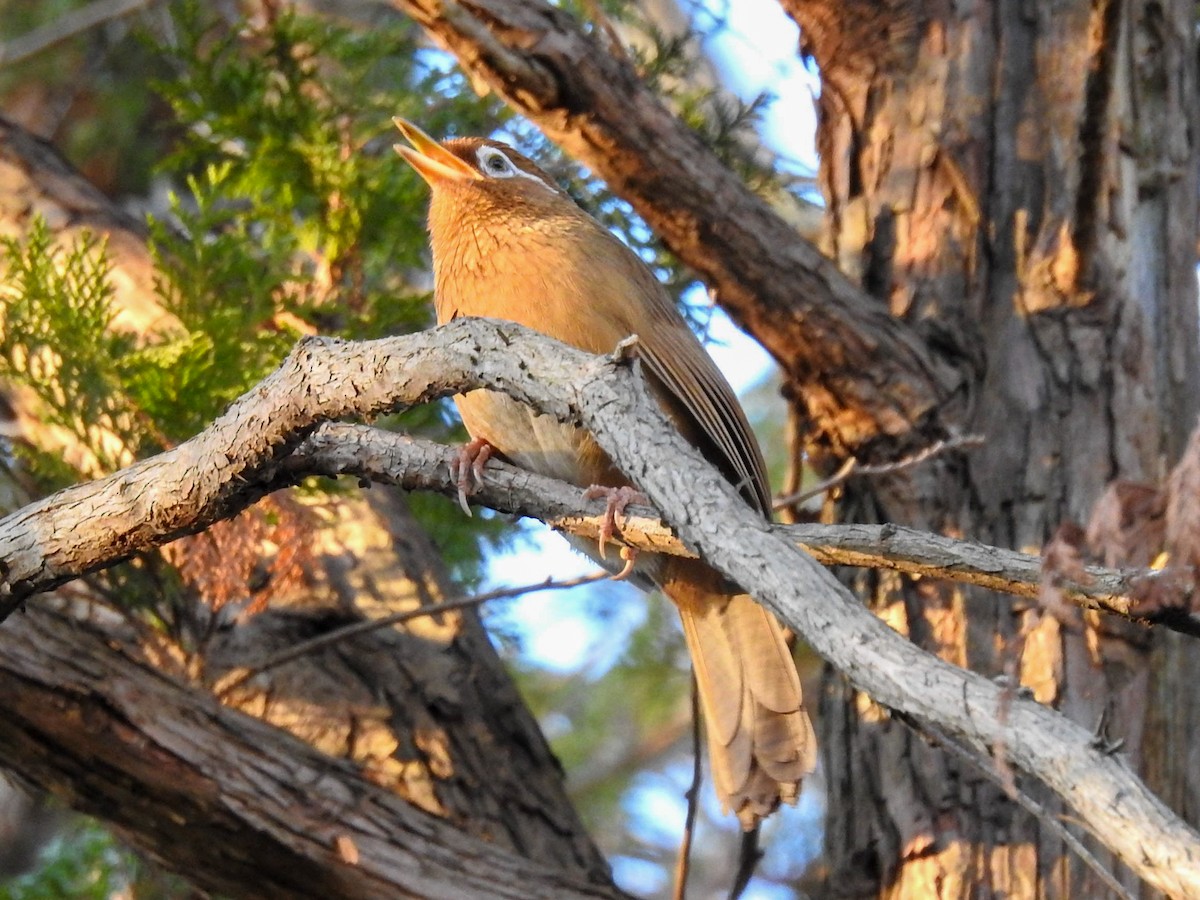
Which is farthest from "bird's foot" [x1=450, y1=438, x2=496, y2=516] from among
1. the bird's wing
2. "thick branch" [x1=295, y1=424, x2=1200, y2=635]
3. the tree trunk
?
the tree trunk

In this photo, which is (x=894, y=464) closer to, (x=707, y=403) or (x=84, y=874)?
(x=707, y=403)

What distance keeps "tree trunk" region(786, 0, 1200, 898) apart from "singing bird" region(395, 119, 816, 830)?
1.48 ft

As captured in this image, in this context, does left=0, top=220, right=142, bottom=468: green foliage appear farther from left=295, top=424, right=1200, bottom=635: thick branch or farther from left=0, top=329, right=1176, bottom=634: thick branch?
left=295, top=424, right=1200, bottom=635: thick branch

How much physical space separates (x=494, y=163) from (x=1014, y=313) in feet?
5.42

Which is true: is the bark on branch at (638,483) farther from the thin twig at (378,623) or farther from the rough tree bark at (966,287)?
the rough tree bark at (966,287)

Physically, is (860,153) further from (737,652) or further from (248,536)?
(248,536)

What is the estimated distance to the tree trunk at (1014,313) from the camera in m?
3.84

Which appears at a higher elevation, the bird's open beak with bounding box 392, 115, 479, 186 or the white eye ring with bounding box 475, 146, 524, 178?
the white eye ring with bounding box 475, 146, 524, 178

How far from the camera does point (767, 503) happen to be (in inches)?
153

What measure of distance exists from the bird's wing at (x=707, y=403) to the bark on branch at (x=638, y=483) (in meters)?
1.24

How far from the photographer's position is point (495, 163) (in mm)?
4562

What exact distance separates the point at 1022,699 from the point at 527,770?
2.94m

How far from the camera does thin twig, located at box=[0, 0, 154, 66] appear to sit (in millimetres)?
6453

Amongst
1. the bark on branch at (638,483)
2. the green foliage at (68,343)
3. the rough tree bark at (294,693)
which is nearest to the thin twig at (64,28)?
the rough tree bark at (294,693)
